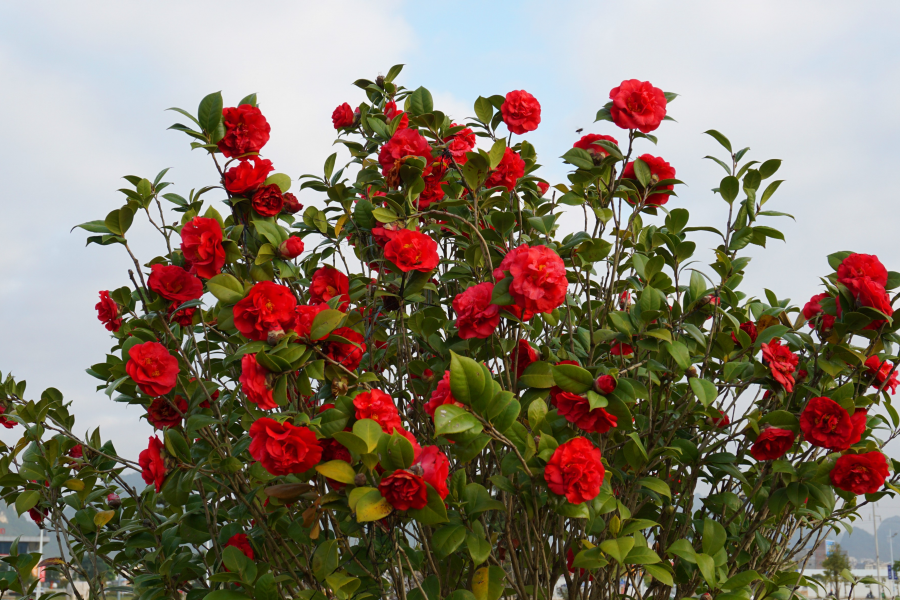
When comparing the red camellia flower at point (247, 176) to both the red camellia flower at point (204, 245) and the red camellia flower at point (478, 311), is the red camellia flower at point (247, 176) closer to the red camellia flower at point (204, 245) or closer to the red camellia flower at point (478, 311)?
the red camellia flower at point (204, 245)

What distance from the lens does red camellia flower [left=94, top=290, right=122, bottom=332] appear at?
2271 mm

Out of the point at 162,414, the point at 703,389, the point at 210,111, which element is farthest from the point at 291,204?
the point at 703,389

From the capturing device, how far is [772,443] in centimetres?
173

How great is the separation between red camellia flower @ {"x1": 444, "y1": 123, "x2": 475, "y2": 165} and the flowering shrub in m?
0.01

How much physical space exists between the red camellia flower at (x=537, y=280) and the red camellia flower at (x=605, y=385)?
0.66ft

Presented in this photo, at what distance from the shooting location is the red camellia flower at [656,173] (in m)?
1.98

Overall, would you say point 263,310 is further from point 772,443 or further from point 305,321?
point 772,443

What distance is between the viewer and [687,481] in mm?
1962

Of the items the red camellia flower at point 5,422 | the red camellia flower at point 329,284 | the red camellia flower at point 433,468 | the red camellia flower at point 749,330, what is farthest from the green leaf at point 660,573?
the red camellia flower at point 5,422

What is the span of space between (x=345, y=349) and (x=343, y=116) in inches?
47.8

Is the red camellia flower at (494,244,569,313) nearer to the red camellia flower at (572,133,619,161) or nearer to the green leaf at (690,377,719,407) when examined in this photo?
the green leaf at (690,377,719,407)

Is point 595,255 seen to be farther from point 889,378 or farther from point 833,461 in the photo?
point 889,378

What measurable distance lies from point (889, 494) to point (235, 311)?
1.96 meters

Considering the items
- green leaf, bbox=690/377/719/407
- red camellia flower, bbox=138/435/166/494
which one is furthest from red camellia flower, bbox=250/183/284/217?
green leaf, bbox=690/377/719/407
